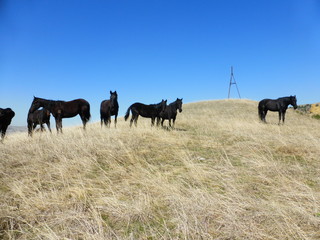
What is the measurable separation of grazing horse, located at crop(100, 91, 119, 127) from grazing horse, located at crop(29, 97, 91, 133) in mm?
1313

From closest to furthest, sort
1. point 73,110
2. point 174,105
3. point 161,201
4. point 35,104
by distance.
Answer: point 161,201 → point 35,104 → point 73,110 → point 174,105

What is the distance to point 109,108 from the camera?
13.1 metres

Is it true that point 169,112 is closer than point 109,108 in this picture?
No

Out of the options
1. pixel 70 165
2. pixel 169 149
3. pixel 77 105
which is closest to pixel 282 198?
pixel 169 149

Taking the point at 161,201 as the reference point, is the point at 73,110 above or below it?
above

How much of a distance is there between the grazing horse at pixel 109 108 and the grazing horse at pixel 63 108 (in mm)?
1313

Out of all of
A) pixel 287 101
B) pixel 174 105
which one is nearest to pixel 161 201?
pixel 174 105

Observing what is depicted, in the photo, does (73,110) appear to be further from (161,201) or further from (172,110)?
(161,201)

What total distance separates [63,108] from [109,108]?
2822mm

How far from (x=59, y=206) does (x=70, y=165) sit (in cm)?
186

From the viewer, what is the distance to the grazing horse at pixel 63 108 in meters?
10.7

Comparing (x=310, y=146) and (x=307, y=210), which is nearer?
(x=307, y=210)

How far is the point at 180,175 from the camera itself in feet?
13.4

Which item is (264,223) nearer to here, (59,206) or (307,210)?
(307,210)
